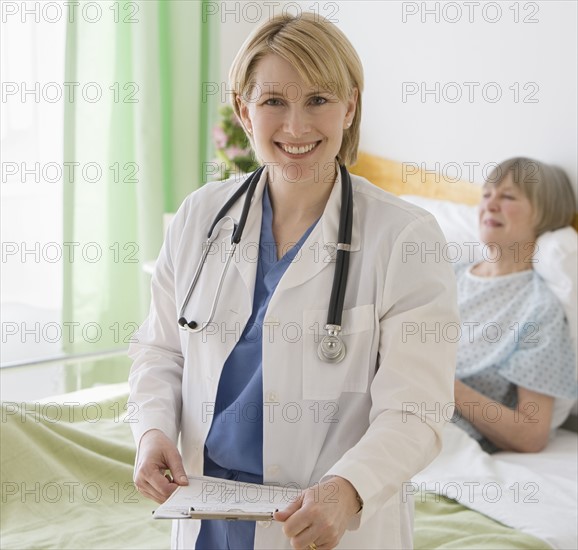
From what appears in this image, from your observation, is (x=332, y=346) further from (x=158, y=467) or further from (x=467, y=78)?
(x=467, y=78)

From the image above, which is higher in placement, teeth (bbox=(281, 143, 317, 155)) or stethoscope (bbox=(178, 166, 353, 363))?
teeth (bbox=(281, 143, 317, 155))

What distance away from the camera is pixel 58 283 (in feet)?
10.8

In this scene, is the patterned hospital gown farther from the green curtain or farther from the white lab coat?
the green curtain

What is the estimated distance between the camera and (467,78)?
2.70 metres

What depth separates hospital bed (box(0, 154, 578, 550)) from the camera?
1772 mm

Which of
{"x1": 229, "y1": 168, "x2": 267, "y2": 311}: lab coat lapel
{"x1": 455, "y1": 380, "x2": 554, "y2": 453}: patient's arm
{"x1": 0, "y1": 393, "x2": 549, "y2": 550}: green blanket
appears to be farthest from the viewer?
{"x1": 455, "y1": 380, "x2": 554, "y2": 453}: patient's arm

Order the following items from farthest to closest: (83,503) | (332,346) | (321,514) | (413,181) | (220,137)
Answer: (220,137) < (413,181) < (83,503) < (332,346) < (321,514)

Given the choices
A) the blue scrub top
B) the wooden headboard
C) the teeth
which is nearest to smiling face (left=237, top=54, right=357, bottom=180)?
the teeth

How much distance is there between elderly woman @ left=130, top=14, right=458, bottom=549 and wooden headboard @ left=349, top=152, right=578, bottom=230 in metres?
1.35

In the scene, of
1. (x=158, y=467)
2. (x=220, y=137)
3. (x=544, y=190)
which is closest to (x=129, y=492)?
(x=158, y=467)

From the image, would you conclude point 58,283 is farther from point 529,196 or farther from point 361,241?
point 361,241

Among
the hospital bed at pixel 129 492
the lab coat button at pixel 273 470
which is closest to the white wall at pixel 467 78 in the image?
the hospital bed at pixel 129 492

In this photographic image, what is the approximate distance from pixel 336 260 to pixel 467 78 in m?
1.59

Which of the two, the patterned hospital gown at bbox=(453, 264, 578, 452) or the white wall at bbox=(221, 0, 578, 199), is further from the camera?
the white wall at bbox=(221, 0, 578, 199)
